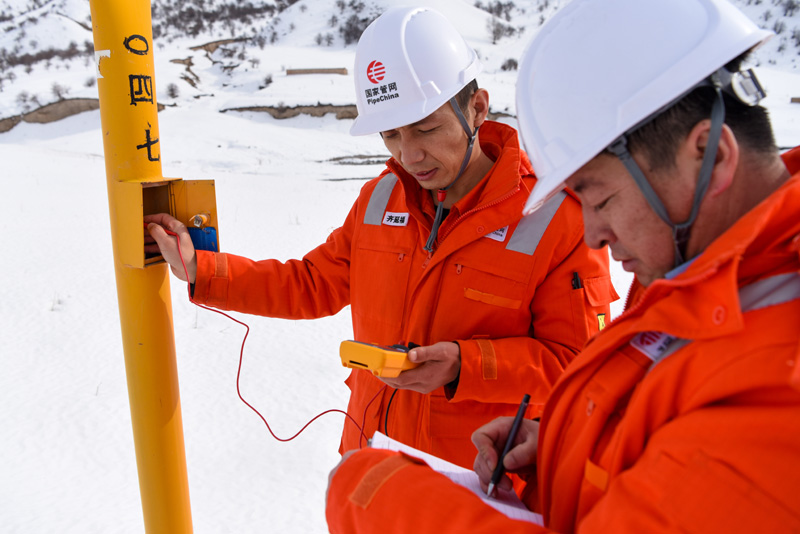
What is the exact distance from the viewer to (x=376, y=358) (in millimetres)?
1523

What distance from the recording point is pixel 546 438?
3.59 ft

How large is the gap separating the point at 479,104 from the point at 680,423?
1510 mm

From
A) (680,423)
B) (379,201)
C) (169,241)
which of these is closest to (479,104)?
(379,201)

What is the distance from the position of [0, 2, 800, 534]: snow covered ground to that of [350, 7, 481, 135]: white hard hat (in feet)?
6.77

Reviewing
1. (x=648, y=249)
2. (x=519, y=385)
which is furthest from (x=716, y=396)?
(x=519, y=385)

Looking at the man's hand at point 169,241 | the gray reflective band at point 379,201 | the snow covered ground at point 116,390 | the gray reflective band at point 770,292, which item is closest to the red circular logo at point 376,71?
the gray reflective band at point 379,201

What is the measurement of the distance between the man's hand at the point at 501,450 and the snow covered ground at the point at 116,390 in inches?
68.3

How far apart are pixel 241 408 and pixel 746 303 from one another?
3.36m

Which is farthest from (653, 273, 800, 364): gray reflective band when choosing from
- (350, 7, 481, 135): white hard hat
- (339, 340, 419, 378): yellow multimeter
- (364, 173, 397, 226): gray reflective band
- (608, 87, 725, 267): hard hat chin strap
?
(364, 173, 397, 226): gray reflective band

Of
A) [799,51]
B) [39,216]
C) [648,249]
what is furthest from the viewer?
[799,51]

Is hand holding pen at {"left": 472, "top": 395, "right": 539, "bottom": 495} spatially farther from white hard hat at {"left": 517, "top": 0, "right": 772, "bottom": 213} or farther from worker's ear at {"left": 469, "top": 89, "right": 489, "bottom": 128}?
A: worker's ear at {"left": 469, "top": 89, "right": 489, "bottom": 128}

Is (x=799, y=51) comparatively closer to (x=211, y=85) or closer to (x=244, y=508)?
(x=211, y=85)

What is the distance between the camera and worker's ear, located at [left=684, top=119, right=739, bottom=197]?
0.90 meters

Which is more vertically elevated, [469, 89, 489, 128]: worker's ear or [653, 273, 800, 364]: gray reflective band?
[469, 89, 489, 128]: worker's ear
